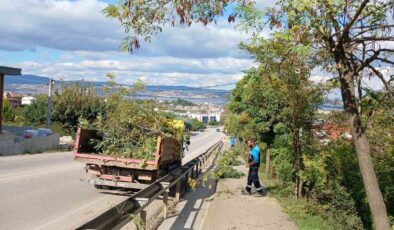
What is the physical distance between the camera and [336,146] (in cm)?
1363

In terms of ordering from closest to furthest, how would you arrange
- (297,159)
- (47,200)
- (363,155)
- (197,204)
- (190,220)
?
(363,155), (190,220), (47,200), (197,204), (297,159)

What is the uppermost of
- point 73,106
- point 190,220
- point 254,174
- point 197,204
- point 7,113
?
point 73,106

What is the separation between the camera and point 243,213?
11562 mm

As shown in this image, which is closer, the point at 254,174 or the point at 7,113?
the point at 254,174

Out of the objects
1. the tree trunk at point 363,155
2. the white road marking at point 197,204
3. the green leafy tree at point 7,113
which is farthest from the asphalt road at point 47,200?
the green leafy tree at point 7,113

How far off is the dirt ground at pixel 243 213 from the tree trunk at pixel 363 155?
332 centimetres

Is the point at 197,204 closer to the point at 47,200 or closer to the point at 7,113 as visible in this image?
the point at 47,200

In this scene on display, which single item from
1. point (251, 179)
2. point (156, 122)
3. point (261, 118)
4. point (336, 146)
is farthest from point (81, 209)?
point (261, 118)

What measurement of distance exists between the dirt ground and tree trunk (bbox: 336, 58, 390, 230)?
332cm

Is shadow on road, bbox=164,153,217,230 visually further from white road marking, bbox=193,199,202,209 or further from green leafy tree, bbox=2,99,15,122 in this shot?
green leafy tree, bbox=2,99,15,122

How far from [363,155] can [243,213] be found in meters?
4.99

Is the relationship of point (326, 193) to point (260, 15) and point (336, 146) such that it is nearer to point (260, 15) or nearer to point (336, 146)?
point (336, 146)

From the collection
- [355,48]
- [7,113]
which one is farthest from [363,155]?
[7,113]

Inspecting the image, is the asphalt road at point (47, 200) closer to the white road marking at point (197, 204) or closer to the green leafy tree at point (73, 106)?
the white road marking at point (197, 204)
